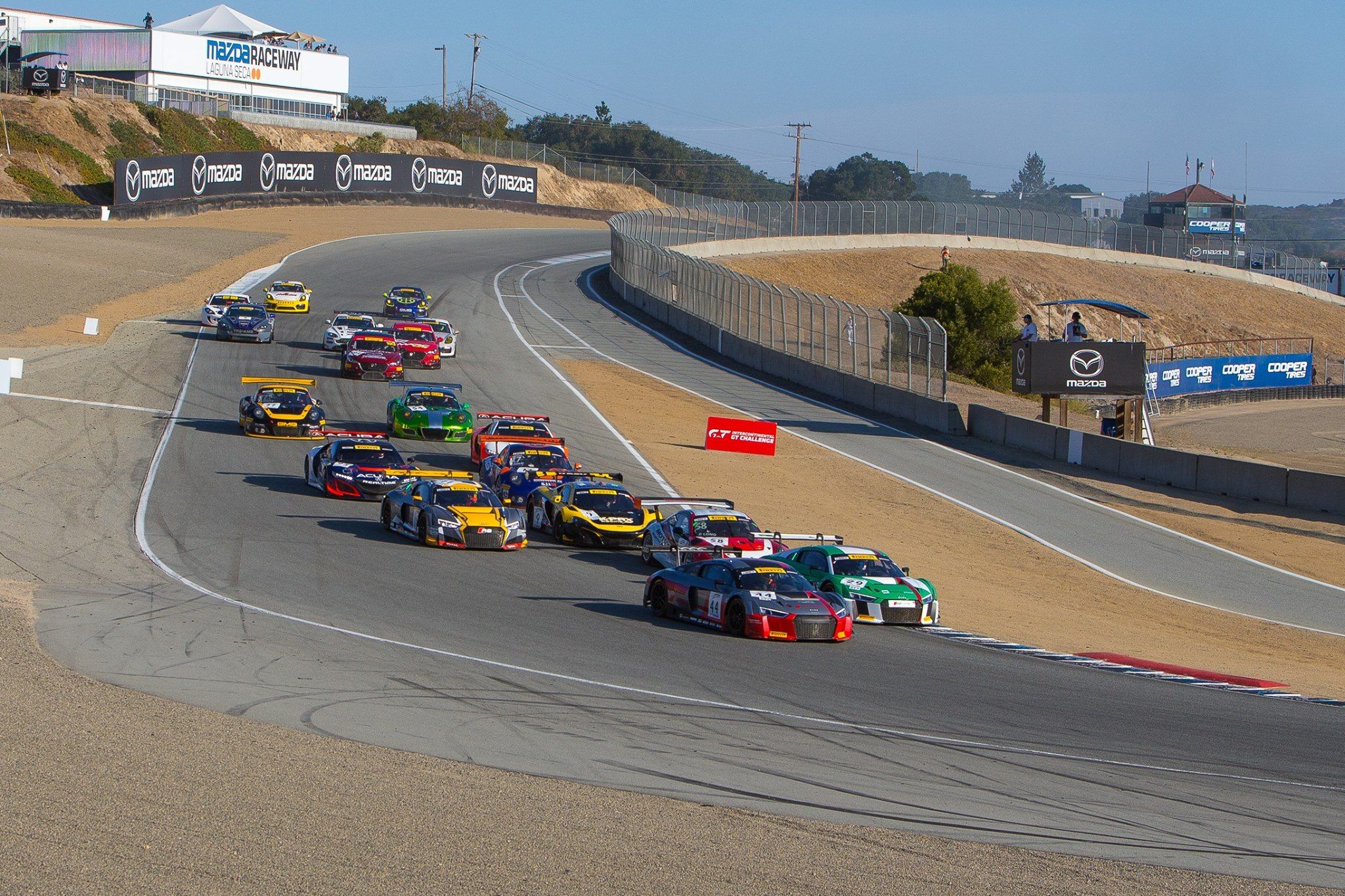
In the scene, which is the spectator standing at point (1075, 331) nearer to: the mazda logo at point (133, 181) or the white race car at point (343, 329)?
the white race car at point (343, 329)

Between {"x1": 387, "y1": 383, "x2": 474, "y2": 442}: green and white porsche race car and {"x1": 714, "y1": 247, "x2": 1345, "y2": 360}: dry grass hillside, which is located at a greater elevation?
{"x1": 714, "y1": 247, "x2": 1345, "y2": 360}: dry grass hillside

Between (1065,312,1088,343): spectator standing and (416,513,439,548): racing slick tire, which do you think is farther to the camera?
(1065,312,1088,343): spectator standing

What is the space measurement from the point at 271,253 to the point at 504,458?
50.8 metres

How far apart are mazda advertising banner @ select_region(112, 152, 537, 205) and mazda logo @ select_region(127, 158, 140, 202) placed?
4 centimetres

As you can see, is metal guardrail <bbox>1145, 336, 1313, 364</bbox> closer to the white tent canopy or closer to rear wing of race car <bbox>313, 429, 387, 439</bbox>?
rear wing of race car <bbox>313, 429, 387, 439</bbox>

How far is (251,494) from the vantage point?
28000 millimetres

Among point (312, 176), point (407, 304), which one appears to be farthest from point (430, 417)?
point (312, 176)

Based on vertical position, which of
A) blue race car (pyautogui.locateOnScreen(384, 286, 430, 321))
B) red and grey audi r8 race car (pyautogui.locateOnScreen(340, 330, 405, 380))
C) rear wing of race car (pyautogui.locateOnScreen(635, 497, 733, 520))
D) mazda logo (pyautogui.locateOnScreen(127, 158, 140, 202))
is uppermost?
mazda logo (pyautogui.locateOnScreen(127, 158, 140, 202))

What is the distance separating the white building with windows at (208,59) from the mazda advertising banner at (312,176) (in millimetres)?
17179

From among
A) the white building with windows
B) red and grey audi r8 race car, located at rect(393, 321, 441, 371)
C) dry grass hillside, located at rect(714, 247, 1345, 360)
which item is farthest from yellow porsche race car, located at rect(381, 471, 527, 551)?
the white building with windows

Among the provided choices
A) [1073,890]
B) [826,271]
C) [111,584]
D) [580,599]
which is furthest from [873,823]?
[826,271]

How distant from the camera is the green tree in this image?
2479 inches

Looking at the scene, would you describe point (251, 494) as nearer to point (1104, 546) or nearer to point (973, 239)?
point (1104, 546)

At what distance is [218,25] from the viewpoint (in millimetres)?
129625
